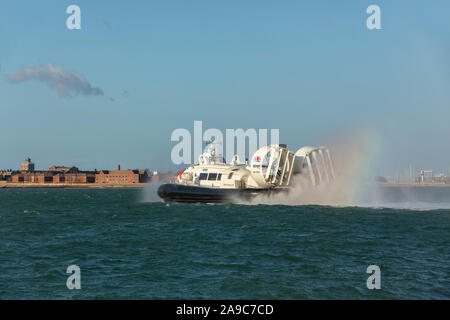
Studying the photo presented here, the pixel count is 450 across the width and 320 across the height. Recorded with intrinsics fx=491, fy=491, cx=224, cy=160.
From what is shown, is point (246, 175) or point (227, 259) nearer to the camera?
point (227, 259)

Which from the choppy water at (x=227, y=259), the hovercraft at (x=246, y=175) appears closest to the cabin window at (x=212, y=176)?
the hovercraft at (x=246, y=175)

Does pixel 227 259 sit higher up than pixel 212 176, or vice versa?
pixel 212 176

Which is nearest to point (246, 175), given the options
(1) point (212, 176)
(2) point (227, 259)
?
(1) point (212, 176)

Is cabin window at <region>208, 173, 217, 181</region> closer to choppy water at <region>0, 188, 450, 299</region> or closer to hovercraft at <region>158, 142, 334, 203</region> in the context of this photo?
hovercraft at <region>158, 142, 334, 203</region>

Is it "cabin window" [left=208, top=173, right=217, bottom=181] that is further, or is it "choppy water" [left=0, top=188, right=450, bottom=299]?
"cabin window" [left=208, top=173, right=217, bottom=181]

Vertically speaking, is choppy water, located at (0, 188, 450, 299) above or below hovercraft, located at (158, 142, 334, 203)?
below

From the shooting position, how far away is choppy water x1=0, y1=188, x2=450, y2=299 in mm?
16391

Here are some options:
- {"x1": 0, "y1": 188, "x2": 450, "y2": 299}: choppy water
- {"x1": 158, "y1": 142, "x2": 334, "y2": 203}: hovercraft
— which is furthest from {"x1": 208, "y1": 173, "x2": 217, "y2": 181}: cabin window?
{"x1": 0, "y1": 188, "x2": 450, "y2": 299}: choppy water

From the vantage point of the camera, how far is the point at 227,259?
71.2 ft

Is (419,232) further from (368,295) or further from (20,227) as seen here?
(20,227)

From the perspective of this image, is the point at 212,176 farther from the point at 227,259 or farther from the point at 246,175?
the point at 227,259

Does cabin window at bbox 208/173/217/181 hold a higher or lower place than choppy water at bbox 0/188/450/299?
higher
